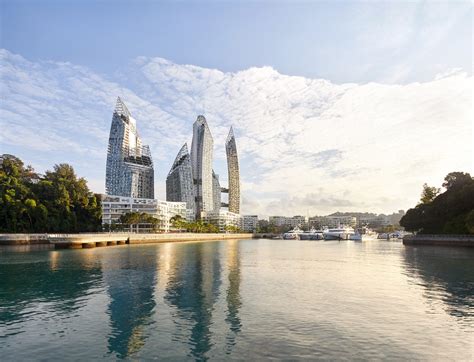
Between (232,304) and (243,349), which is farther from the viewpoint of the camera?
(232,304)

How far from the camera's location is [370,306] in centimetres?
2872

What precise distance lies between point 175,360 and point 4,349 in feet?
27.9

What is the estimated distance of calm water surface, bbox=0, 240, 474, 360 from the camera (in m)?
19.0

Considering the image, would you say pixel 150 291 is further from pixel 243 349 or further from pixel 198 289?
pixel 243 349

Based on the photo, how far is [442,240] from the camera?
113562mm

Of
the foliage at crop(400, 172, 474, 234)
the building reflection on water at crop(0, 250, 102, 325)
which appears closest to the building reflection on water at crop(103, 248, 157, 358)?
the building reflection on water at crop(0, 250, 102, 325)

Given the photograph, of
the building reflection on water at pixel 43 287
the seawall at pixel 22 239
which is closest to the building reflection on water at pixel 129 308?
the building reflection on water at pixel 43 287

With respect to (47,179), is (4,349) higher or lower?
lower

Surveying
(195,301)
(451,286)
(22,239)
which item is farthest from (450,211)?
(22,239)

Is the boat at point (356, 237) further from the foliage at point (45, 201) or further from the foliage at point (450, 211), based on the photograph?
the foliage at point (45, 201)

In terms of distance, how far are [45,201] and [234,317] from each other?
397ft

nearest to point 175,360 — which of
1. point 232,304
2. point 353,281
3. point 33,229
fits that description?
point 232,304

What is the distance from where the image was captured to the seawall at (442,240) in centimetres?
10197

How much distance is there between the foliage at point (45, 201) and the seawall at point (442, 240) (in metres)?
116
